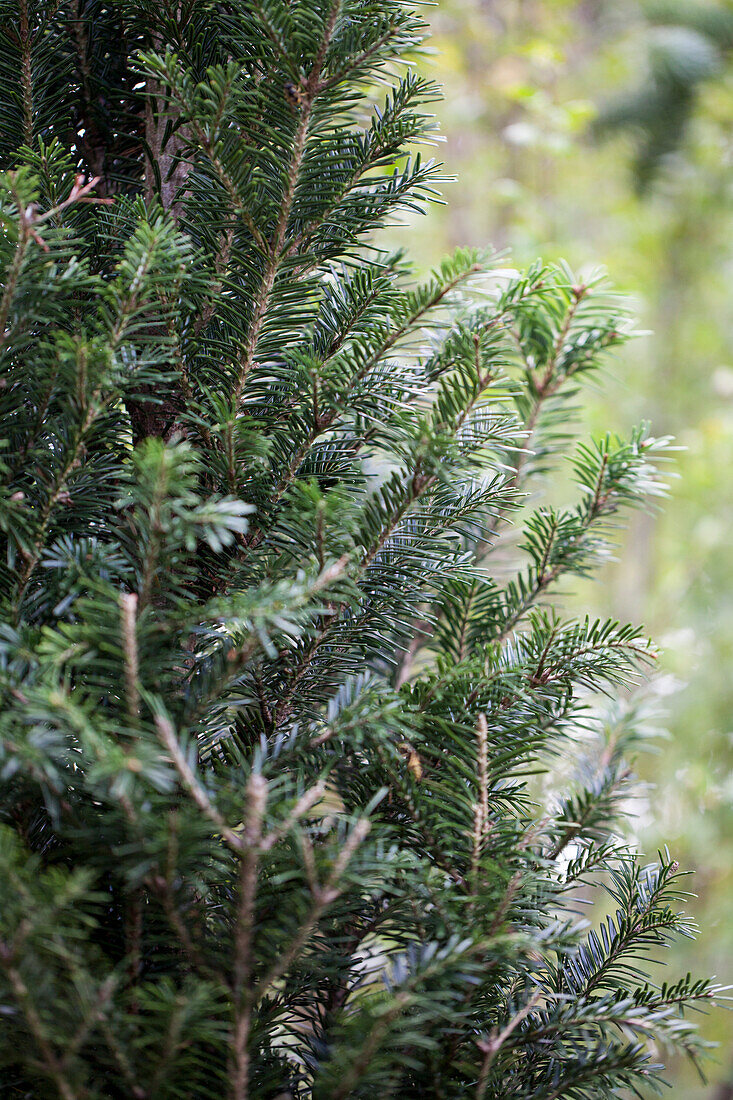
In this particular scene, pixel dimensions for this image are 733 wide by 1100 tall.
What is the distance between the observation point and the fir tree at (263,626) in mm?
317

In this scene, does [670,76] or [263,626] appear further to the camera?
[670,76]

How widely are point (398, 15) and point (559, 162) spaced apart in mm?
2535

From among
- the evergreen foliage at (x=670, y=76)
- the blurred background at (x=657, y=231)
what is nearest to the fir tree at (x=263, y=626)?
the blurred background at (x=657, y=231)

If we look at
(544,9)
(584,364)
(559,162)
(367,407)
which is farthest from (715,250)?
(367,407)

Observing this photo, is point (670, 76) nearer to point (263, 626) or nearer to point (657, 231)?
point (657, 231)

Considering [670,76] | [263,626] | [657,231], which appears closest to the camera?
[263,626]

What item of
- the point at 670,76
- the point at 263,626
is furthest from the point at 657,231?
the point at 263,626

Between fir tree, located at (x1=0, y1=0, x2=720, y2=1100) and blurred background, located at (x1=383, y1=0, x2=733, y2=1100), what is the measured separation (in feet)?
3.16

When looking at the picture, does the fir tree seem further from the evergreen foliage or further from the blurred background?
the evergreen foliage

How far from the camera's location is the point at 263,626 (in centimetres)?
32

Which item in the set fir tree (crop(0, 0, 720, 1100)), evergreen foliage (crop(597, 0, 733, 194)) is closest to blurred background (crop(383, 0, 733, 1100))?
evergreen foliage (crop(597, 0, 733, 194))

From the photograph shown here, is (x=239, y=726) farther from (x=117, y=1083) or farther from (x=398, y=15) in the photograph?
(x=398, y=15)

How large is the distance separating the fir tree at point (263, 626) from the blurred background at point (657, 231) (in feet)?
3.16

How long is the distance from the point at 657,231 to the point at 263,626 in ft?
10.1
